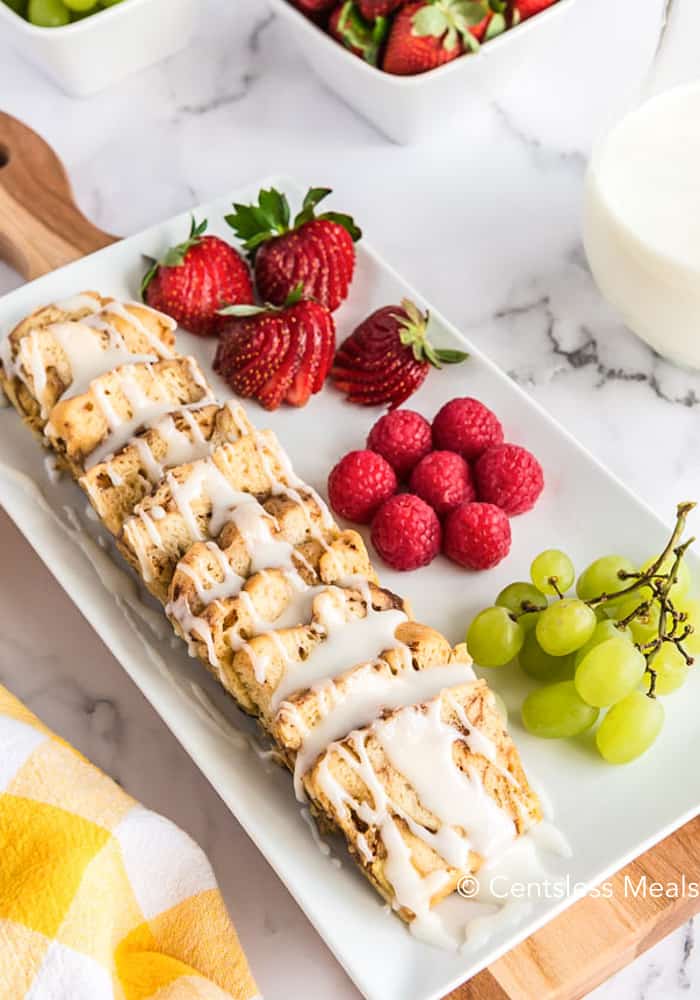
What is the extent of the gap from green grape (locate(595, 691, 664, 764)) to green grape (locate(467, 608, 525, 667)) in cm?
15

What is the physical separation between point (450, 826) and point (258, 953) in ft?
1.09

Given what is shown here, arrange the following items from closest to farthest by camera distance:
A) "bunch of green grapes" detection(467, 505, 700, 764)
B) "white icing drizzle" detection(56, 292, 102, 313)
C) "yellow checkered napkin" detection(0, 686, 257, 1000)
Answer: "yellow checkered napkin" detection(0, 686, 257, 1000) < "bunch of green grapes" detection(467, 505, 700, 764) < "white icing drizzle" detection(56, 292, 102, 313)

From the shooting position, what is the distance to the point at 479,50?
229cm

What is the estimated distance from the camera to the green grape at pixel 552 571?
5.57ft

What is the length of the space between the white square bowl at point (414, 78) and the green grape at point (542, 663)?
43.2 inches

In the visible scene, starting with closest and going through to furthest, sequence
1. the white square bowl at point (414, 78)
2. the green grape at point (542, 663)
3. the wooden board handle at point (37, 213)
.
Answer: the green grape at point (542, 663) → the wooden board handle at point (37, 213) → the white square bowl at point (414, 78)

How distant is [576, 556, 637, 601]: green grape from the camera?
5.56 ft

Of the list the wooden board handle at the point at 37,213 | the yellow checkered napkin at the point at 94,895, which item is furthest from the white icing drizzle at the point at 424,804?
the wooden board handle at the point at 37,213

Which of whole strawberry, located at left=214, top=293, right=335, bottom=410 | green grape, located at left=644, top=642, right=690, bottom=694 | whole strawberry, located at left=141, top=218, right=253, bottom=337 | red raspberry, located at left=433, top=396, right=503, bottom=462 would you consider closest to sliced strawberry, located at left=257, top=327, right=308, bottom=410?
whole strawberry, located at left=214, top=293, right=335, bottom=410

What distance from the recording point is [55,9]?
2330mm

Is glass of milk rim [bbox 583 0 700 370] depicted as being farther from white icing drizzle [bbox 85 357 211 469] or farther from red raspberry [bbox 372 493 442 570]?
white icing drizzle [bbox 85 357 211 469]

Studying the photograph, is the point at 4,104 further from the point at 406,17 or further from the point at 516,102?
the point at 516,102

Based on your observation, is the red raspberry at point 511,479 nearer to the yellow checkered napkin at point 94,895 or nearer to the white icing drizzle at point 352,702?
the white icing drizzle at point 352,702

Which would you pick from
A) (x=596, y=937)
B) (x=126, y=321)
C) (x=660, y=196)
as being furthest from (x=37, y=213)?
(x=596, y=937)
